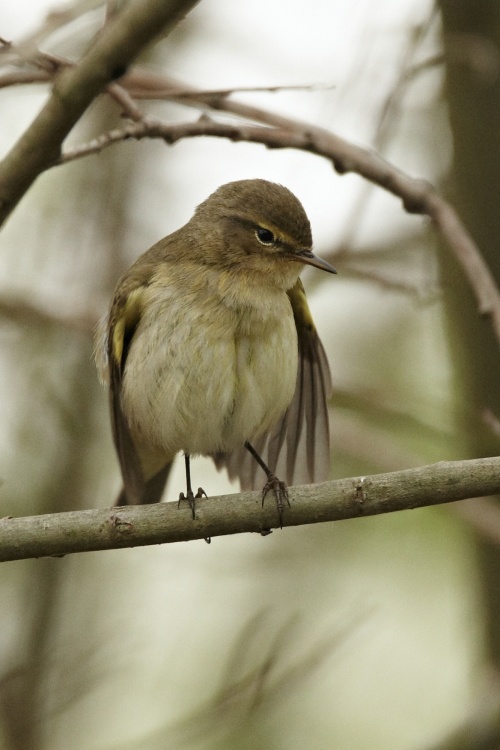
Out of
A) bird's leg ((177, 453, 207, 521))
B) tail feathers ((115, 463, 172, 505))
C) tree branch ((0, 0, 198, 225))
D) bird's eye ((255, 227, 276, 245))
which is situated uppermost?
bird's eye ((255, 227, 276, 245))

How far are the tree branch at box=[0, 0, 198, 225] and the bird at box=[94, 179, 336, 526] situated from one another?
167cm

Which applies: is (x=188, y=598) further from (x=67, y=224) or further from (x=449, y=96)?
(x=449, y=96)

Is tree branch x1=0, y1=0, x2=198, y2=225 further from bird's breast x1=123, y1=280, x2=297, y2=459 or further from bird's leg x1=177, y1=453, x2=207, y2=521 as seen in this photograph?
bird's breast x1=123, y1=280, x2=297, y2=459

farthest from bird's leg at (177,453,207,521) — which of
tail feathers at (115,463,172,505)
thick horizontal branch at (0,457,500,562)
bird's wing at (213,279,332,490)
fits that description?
tail feathers at (115,463,172,505)

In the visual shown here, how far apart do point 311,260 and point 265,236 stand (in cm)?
33

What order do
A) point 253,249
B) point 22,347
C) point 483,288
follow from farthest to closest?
point 22,347
point 253,249
point 483,288

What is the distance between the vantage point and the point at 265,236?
204 inches

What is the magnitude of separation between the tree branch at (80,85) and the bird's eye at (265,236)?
2.04 meters

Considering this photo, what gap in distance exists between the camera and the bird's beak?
16.0ft

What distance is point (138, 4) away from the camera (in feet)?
8.55

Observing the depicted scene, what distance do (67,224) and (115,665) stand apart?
11.1 ft

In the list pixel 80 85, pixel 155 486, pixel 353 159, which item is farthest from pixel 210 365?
pixel 80 85

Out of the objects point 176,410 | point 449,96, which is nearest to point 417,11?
point 449,96

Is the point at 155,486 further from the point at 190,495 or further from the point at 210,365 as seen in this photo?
the point at 190,495
